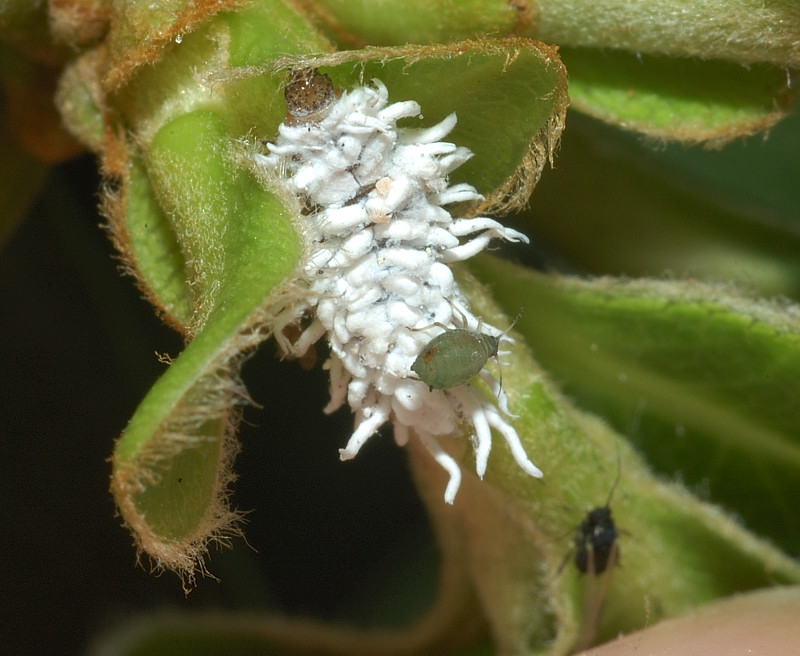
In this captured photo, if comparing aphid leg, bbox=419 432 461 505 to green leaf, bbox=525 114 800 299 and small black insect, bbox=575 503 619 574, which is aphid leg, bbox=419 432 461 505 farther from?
green leaf, bbox=525 114 800 299

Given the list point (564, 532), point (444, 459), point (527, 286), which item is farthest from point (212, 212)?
point (564, 532)

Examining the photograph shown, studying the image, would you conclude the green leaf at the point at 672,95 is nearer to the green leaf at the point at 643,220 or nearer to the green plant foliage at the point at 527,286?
the green plant foliage at the point at 527,286

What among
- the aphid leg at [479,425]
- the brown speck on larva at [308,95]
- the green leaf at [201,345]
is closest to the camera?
the green leaf at [201,345]

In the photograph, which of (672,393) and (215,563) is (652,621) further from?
(215,563)

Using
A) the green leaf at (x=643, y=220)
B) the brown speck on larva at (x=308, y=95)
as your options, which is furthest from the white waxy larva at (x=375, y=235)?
the green leaf at (x=643, y=220)

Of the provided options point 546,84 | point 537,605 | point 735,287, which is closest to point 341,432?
point 537,605

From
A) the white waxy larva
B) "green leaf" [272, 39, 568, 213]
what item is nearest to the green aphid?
the white waxy larva
